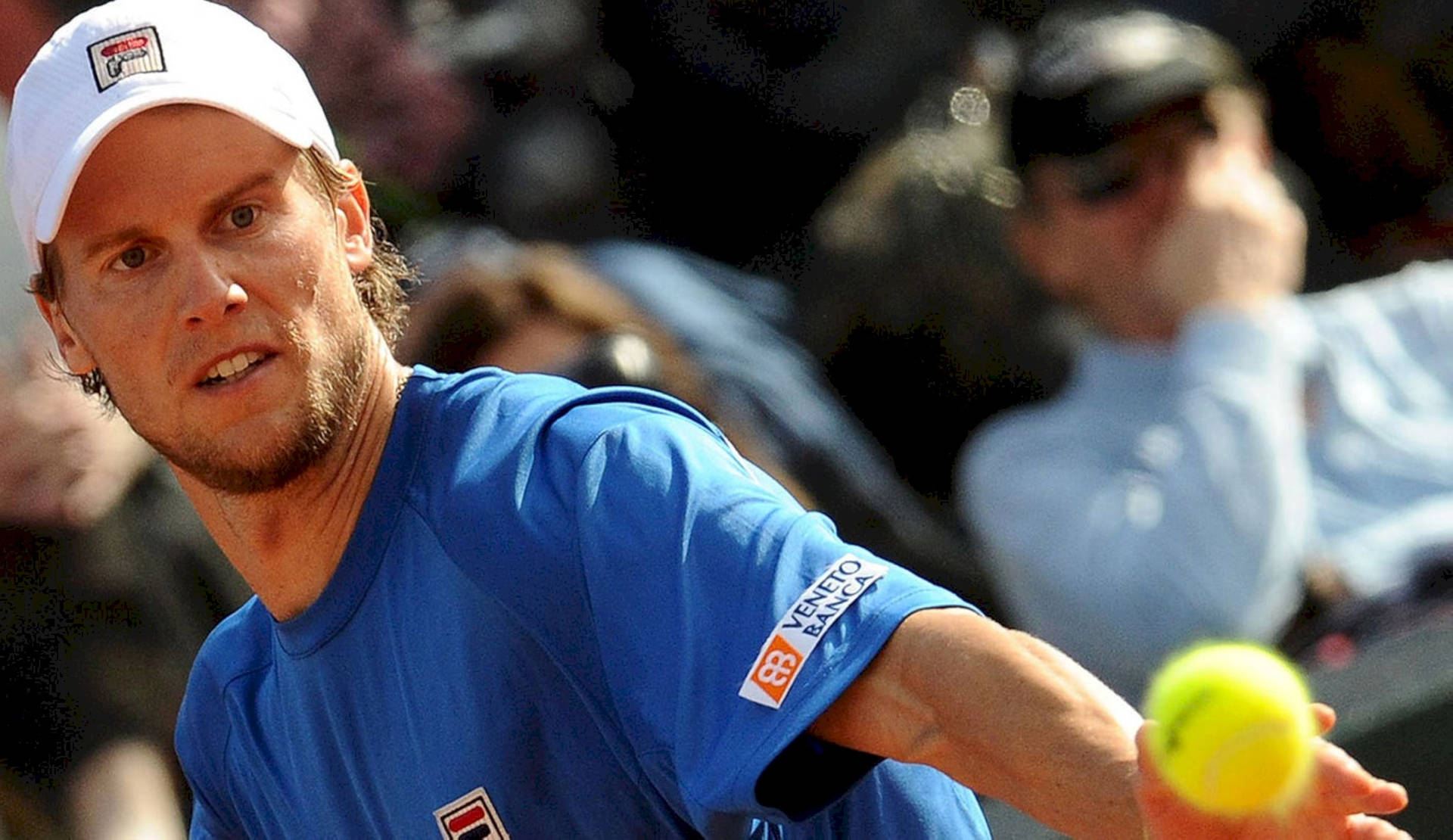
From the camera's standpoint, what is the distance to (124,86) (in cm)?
215

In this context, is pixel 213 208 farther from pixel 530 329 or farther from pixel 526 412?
pixel 530 329

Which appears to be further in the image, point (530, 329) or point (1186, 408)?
point (1186, 408)

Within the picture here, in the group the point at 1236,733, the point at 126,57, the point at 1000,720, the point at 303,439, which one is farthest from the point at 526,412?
the point at 1236,733

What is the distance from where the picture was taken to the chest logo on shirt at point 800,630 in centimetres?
183

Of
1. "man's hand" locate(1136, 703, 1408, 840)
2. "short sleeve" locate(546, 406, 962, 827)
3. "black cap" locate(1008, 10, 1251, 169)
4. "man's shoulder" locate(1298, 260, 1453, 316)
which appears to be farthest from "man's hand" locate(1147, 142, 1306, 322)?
"man's hand" locate(1136, 703, 1408, 840)

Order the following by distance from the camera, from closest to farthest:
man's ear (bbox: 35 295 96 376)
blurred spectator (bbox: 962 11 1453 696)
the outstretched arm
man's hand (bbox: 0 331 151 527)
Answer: the outstretched arm, man's ear (bbox: 35 295 96 376), man's hand (bbox: 0 331 151 527), blurred spectator (bbox: 962 11 1453 696)

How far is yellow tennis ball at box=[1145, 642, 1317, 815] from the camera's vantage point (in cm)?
142

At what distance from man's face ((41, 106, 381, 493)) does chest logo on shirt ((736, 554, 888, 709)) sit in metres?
0.66

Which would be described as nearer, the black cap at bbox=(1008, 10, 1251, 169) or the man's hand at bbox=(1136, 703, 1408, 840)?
the man's hand at bbox=(1136, 703, 1408, 840)

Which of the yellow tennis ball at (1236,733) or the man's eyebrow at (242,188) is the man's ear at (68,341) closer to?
the man's eyebrow at (242,188)

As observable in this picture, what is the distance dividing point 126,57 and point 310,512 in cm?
55

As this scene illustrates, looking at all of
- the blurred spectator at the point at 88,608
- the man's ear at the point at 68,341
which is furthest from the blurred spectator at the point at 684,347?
the man's ear at the point at 68,341

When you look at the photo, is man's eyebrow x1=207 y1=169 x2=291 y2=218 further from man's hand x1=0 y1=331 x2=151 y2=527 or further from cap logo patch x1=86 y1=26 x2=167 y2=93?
man's hand x1=0 y1=331 x2=151 y2=527

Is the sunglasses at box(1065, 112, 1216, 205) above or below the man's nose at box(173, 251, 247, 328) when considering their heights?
below
